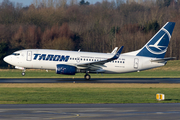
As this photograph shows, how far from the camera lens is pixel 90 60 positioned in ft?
134

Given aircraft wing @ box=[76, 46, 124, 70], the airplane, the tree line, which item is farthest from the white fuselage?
the tree line

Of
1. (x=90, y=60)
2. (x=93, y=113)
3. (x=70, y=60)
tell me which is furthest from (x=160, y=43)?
(x=93, y=113)

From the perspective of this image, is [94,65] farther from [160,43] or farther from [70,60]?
[160,43]

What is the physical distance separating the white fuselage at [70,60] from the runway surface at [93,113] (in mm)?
20897

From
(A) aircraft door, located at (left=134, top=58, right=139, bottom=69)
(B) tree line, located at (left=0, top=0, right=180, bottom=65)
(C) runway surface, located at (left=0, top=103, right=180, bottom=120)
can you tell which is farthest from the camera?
(B) tree line, located at (left=0, top=0, right=180, bottom=65)

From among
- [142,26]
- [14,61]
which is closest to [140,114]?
[14,61]

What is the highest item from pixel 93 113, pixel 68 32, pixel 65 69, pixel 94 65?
pixel 68 32

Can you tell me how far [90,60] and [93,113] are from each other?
24.1m

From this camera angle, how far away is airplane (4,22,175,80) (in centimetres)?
3972

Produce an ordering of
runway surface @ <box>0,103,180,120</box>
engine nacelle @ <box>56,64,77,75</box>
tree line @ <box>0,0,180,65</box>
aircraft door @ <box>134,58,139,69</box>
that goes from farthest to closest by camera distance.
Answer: tree line @ <box>0,0,180,65</box>, aircraft door @ <box>134,58,139,69</box>, engine nacelle @ <box>56,64,77,75</box>, runway surface @ <box>0,103,180,120</box>

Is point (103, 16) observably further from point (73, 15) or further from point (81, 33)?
point (81, 33)

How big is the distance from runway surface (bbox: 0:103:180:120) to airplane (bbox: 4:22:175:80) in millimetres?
19807

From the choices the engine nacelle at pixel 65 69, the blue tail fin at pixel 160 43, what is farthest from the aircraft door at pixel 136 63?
the engine nacelle at pixel 65 69

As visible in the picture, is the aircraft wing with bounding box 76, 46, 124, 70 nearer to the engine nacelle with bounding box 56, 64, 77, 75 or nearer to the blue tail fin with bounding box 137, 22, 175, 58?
the engine nacelle with bounding box 56, 64, 77, 75
